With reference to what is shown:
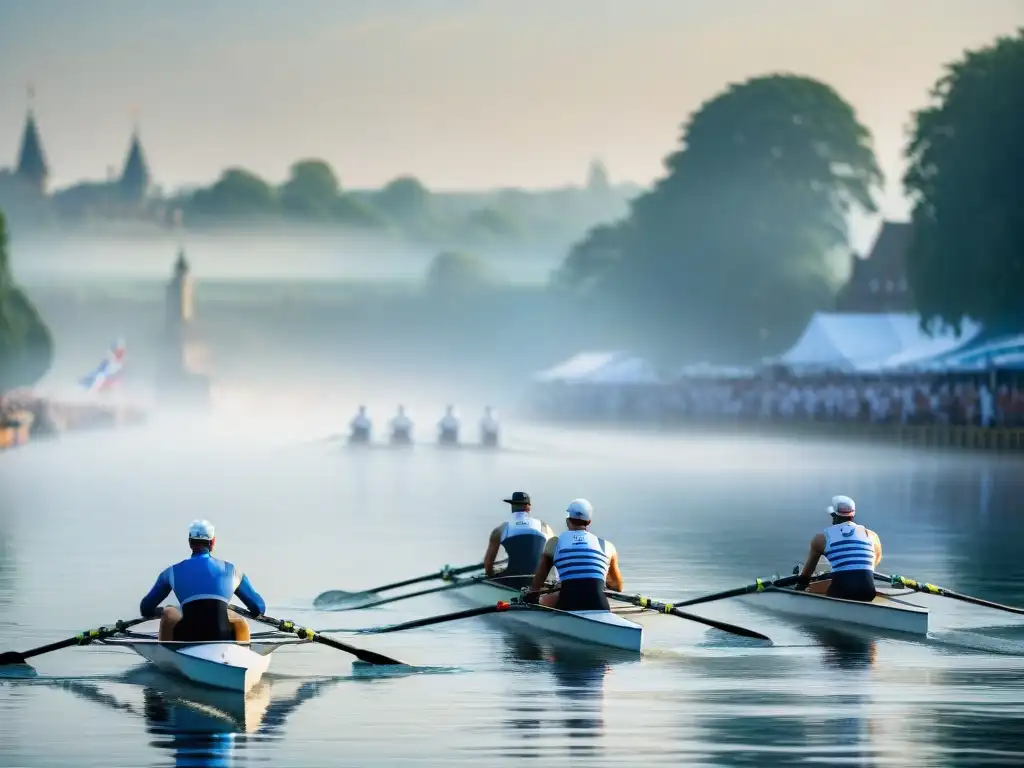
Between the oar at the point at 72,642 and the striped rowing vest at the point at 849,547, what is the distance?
24.0 ft

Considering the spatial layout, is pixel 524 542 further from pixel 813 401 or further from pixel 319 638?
pixel 813 401

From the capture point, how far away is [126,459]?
233 ft

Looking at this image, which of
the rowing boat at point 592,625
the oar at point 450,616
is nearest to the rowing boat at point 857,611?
the rowing boat at point 592,625

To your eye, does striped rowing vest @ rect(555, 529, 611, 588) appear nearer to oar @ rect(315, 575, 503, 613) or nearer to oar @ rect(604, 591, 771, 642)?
oar @ rect(604, 591, 771, 642)

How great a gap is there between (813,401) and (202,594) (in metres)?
76.5

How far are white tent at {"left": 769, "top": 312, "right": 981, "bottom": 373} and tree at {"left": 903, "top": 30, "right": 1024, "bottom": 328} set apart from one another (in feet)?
21.9

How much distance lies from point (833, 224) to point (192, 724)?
119762mm

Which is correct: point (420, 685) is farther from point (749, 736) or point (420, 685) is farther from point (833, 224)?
point (833, 224)

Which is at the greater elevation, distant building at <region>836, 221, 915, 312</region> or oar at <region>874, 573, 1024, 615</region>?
distant building at <region>836, 221, 915, 312</region>

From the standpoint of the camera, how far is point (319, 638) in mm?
18562

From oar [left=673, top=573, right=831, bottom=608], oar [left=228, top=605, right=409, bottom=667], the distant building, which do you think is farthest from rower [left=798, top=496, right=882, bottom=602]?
the distant building

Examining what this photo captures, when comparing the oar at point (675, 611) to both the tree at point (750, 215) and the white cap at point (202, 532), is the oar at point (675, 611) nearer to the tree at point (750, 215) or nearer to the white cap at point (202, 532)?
the white cap at point (202, 532)

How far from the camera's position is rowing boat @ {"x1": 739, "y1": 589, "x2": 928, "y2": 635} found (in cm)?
2134

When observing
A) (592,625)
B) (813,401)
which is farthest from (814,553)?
(813,401)
